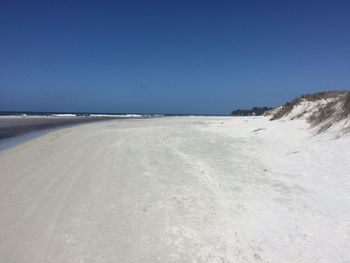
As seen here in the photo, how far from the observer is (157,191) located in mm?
6129

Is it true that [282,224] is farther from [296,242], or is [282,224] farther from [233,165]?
[233,165]

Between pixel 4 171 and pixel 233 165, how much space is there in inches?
194

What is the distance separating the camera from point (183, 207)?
523 cm

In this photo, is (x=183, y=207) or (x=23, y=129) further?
(x=23, y=129)

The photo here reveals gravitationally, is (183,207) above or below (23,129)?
above

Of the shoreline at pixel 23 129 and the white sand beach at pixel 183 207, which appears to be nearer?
the white sand beach at pixel 183 207

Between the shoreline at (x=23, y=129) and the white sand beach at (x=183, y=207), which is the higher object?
the white sand beach at (x=183, y=207)

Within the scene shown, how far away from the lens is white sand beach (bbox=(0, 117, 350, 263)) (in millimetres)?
3795

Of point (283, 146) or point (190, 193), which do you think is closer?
point (190, 193)

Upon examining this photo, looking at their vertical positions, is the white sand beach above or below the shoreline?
above

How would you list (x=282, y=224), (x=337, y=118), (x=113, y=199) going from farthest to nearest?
(x=337, y=118) → (x=113, y=199) → (x=282, y=224)

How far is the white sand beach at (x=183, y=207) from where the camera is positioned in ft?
12.5

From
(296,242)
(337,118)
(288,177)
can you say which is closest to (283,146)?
(337,118)

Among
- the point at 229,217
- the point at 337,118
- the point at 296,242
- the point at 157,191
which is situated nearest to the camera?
the point at 296,242
